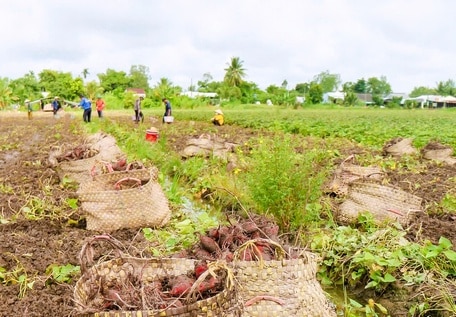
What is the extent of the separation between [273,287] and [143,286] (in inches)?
32.5

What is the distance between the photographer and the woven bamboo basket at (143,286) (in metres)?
2.63

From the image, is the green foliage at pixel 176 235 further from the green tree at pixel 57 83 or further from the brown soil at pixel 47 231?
the green tree at pixel 57 83

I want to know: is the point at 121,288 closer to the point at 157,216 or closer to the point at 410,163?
the point at 157,216

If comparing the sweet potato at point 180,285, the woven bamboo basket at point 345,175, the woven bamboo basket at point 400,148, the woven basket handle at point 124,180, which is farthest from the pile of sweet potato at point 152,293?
the woven bamboo basket at point 400,148

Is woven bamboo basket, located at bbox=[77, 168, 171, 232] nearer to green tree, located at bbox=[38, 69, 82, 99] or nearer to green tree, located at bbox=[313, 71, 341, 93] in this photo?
green tree, located at bbox=[38, 69, 82, 99]

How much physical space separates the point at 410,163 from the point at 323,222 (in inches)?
193

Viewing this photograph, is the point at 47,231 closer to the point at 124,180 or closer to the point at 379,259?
the point at 124,180

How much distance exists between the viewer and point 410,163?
34.3ft

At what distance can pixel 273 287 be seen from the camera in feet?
10.7

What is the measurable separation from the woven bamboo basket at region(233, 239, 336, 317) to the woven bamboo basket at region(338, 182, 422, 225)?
110 inches

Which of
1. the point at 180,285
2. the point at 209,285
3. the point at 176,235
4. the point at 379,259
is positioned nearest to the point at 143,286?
the point at 180,285

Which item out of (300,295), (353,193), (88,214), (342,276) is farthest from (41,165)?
(300,295)

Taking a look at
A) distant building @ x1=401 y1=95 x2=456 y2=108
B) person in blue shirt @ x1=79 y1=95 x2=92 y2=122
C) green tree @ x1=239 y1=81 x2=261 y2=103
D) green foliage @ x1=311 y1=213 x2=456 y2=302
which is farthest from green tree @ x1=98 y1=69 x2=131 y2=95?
green foliage @ x1=311 y1=213 x2=456 y2=302

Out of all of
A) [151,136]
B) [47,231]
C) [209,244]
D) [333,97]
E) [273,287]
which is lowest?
[333,97]
